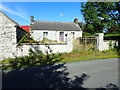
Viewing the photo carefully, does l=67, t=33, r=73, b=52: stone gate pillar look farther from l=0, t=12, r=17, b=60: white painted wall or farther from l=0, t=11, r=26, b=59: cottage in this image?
l=0, t=12, r=17, b=60: white painted wall

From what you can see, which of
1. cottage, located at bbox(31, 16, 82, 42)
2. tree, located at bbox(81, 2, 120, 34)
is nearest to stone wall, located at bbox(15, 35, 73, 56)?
tree, located at bbox(81, 2, 120, 34)

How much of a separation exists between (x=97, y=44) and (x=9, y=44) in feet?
36.7

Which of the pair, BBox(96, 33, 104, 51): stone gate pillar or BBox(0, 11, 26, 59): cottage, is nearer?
BBox(0, 11, 26, 59): cottage

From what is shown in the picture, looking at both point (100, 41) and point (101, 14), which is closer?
point (100, 41)

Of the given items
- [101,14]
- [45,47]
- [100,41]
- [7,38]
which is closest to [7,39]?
[7,38]

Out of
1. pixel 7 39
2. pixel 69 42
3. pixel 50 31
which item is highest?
pixel 50 31

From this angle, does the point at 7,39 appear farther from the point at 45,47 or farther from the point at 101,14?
the point at 101,14

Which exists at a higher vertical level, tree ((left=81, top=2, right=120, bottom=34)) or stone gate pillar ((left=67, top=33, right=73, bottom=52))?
tree ((left=81, top=2, right=120, bottom=34))

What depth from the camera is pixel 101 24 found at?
45.2 feet

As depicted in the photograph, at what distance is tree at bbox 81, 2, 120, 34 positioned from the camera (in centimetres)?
1315

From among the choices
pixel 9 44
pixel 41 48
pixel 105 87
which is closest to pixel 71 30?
pixel 41 48

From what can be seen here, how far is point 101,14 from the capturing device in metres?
13.9

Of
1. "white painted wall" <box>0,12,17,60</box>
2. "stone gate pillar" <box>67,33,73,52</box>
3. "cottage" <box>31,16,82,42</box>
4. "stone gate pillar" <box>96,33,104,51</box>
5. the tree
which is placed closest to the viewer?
"white painted wall" <box>0,12,17,60</box>

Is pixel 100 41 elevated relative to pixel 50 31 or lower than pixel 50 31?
lower
